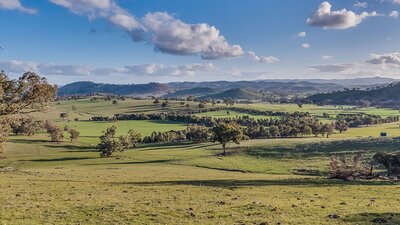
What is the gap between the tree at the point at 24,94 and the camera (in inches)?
1791

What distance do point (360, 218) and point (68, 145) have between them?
155m

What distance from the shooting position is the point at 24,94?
4672 cm

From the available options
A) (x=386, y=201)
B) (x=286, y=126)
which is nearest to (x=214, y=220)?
(x=386, y=201)

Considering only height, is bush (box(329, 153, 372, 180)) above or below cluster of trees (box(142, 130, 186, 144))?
above

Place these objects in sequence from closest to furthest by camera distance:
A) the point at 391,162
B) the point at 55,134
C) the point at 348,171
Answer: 1. the point at 348,171
2. the point at 391,162
3. the point at 55,134

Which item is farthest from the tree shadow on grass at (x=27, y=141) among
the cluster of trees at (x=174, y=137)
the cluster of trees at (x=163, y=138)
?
the cluster of trees at (x=163, y=138)

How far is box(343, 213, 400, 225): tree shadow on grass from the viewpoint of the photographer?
82.7 ft

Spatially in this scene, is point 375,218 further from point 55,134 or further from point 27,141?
point 55,134

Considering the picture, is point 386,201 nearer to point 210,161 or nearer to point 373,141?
A: point 210,161

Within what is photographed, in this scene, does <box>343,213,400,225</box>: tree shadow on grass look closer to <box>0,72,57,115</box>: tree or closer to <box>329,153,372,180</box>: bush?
<box>329,153,372,180</box>: bush

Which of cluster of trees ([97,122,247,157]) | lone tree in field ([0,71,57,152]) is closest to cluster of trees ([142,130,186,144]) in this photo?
cluster of trees ([97,122,247,157])

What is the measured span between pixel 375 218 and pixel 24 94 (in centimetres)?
4138

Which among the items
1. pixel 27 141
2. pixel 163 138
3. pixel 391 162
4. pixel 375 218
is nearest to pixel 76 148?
pixel 27 141

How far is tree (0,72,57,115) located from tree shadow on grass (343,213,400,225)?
38.3 m
